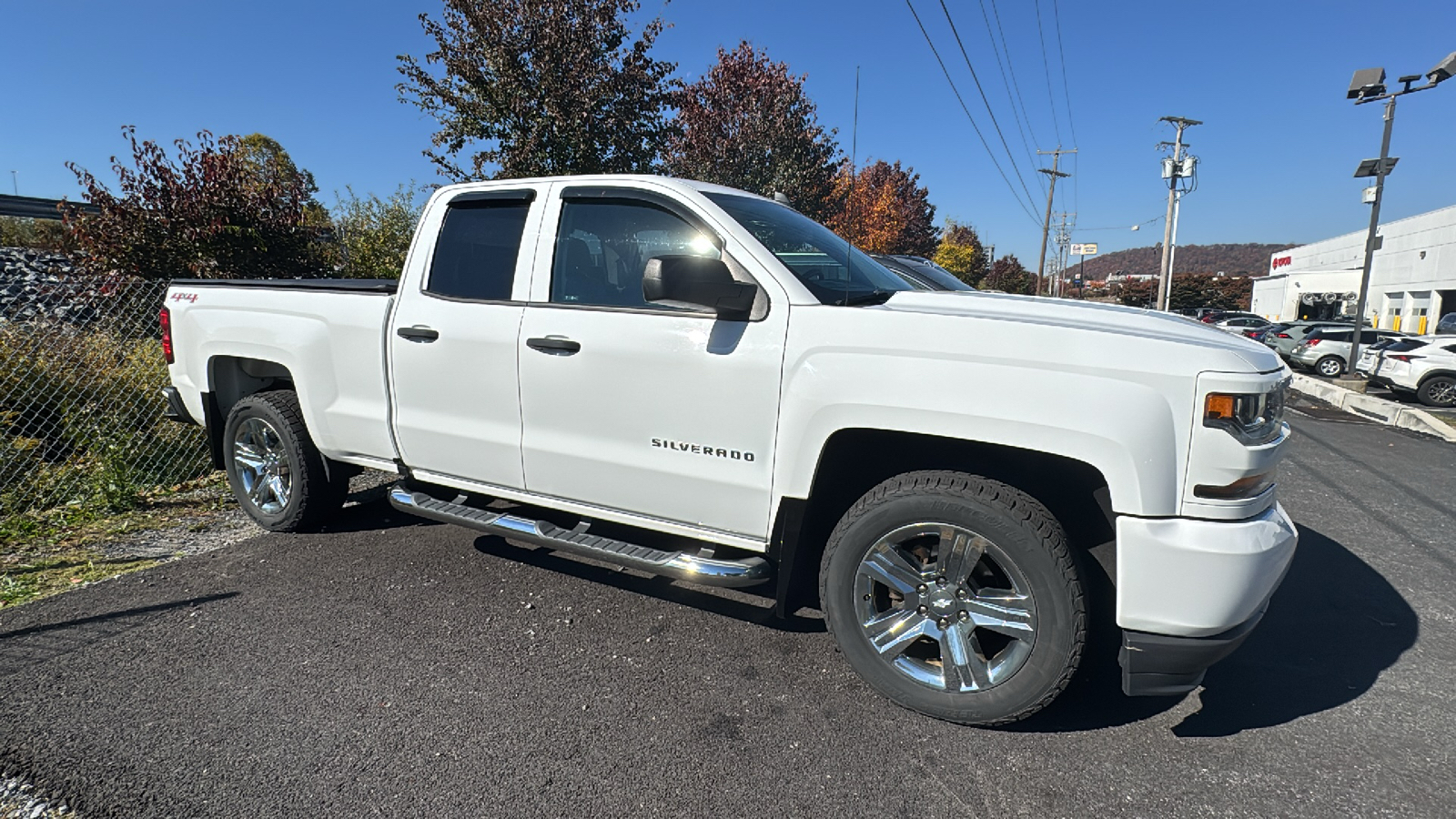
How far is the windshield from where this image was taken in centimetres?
299

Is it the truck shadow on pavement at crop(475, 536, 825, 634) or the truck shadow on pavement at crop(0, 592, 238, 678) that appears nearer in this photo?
the truck shadow on pavement at crop(0, 592, 238, 678)

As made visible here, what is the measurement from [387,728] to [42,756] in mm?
1078

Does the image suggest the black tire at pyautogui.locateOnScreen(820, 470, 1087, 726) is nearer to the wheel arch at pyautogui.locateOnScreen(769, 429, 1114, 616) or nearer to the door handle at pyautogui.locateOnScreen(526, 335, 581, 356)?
the wheel arch at pyautogui.locateOnScreen(769, 429, 1114, 616)

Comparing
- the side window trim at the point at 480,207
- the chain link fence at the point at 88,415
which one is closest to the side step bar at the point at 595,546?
the side window trim at the point at 480,207

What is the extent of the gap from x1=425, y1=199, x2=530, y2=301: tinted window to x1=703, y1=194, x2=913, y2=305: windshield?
3.42ft

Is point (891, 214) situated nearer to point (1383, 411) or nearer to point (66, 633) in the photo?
point (1383, 411)

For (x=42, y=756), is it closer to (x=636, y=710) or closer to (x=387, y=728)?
(x=387, y=728)

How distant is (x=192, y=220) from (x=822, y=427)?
977 centimetres

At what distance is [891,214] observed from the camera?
107 ft

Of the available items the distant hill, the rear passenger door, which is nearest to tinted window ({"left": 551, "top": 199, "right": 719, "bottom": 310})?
the rear passenger door

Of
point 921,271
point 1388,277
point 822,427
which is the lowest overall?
point 822,427

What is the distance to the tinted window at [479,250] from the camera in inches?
141

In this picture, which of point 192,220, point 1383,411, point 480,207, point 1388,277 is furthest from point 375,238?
point 1388,277

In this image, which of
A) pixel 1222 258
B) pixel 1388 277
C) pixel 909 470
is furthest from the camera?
pixel 1222 258
